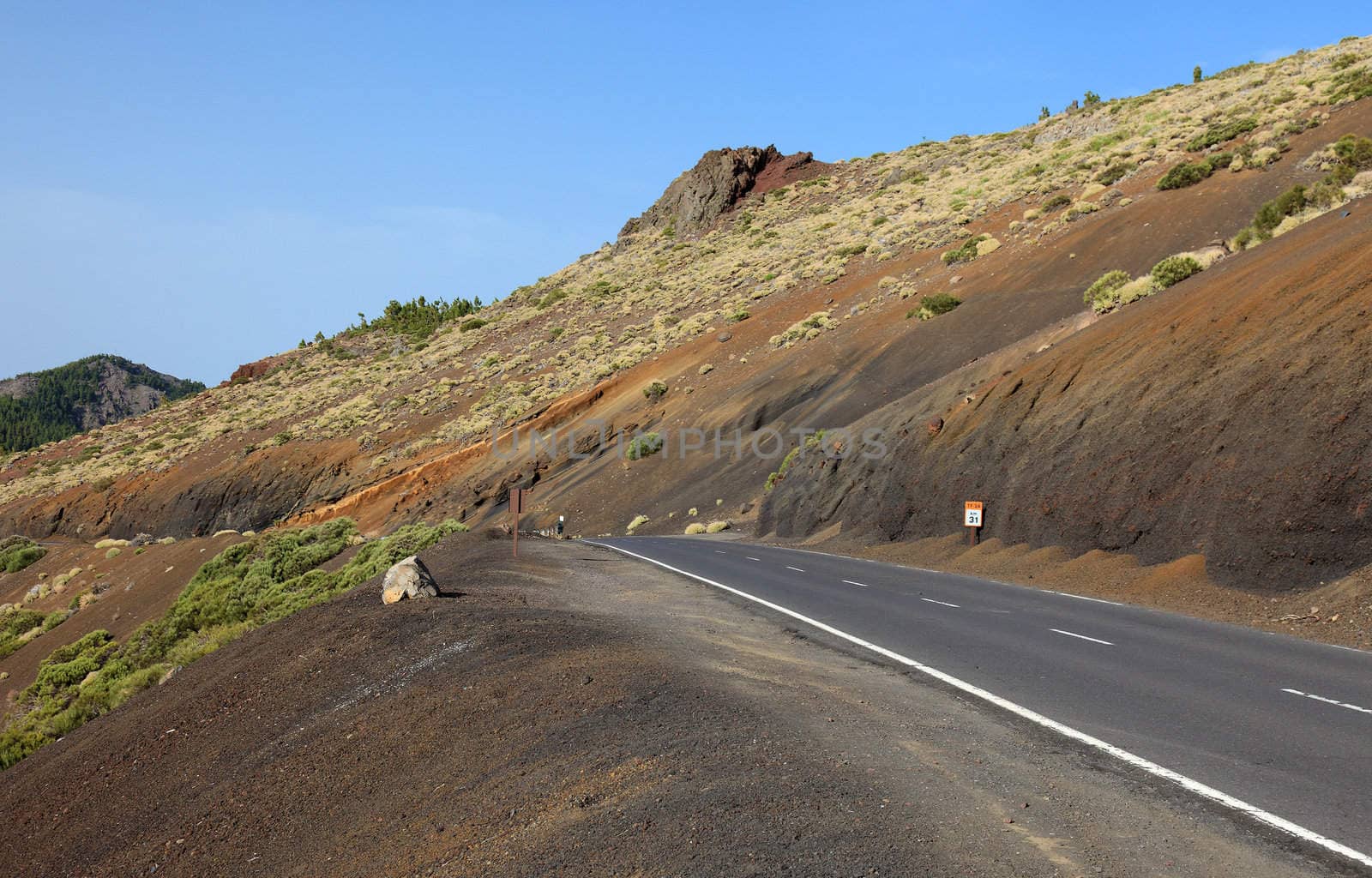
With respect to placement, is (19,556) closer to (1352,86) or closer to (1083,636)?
(1083,636)

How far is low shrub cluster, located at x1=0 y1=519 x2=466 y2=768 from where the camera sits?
2081cm

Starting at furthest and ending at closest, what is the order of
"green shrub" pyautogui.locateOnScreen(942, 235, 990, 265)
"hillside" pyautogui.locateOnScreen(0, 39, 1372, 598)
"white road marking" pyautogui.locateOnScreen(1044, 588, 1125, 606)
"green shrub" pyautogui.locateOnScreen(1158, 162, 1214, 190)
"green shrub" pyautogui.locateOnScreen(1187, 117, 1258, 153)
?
Result: "green shrub" pyautogui.locateOnScreen(942, 235, 990, 265), "green shrub" pyautogui.locateOnScreen(1187, 117, 1258, 153), "green shrub" pyautogui.locateOnScreen(1158, 162, 1214, 190), "hillside" pyautogui.locateOnScreen(0, 39, 1372, 598), "white road marking" pyautogui.locateOnScreen(1044, 588, 1125, 606)

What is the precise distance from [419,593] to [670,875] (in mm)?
10520

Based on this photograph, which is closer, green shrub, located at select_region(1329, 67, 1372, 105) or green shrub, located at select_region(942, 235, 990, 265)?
green shrub, located at select_region(1329, 67, 1372, 105)

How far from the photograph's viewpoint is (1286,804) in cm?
565

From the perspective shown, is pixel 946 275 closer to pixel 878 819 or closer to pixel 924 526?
pixel 924 526

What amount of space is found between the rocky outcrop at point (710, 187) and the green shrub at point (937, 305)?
190 ft

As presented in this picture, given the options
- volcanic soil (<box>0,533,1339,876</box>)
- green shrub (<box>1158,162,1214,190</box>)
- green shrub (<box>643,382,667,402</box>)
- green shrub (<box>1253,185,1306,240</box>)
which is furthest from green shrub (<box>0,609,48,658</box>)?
green shrub (<box>1158,162,1214,190</box>)

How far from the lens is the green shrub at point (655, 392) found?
54.7m

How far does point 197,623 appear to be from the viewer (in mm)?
29109

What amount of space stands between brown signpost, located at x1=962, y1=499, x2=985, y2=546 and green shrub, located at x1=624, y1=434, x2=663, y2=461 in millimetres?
26626

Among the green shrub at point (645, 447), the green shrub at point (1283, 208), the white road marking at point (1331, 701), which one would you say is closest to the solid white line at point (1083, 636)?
the white road marking at point (1331, 701)

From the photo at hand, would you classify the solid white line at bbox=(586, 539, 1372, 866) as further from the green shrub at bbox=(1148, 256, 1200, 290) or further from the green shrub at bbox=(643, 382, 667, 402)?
the green shrub at bbox=(643, 382, 667, 402)

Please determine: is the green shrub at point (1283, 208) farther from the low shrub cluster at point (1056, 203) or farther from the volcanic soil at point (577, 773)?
the low shrub cluster at point (1056, 203)
